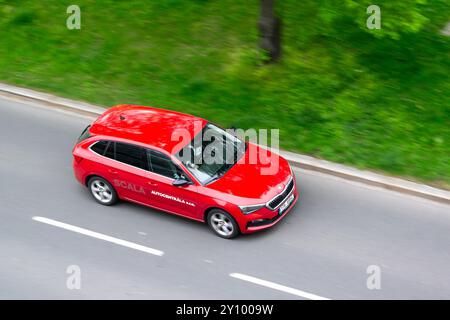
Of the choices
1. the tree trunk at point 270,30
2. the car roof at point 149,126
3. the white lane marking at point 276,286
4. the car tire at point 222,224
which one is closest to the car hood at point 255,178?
the car tire at point 222,224

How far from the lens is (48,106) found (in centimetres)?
1659

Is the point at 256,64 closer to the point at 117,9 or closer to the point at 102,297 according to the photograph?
the point at 117,9

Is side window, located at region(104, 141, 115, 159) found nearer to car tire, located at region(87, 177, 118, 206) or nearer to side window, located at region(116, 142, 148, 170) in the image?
side window, located at region(116, 142, 148, 170)

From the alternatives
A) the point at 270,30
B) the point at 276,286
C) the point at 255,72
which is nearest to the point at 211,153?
the point at 276,286

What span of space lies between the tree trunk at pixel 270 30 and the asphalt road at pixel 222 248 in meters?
3.91

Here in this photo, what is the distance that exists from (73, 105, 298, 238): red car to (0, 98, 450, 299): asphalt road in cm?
43

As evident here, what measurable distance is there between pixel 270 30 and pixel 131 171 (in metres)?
5.87

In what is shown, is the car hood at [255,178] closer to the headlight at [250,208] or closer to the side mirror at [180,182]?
the headlight at [250,208]

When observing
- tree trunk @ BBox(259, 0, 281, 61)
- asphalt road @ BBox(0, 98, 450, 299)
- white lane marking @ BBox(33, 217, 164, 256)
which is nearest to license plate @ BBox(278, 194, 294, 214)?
asphalt road @ BBox(0, 98, 450, 299)

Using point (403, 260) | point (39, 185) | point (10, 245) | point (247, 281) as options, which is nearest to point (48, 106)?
point (39, 185)

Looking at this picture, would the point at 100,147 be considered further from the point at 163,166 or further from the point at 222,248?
the point at 222,248

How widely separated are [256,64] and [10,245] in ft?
25.0

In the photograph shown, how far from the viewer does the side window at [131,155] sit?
1255 centimetres

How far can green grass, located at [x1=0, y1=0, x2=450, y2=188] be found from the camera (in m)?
14.8
